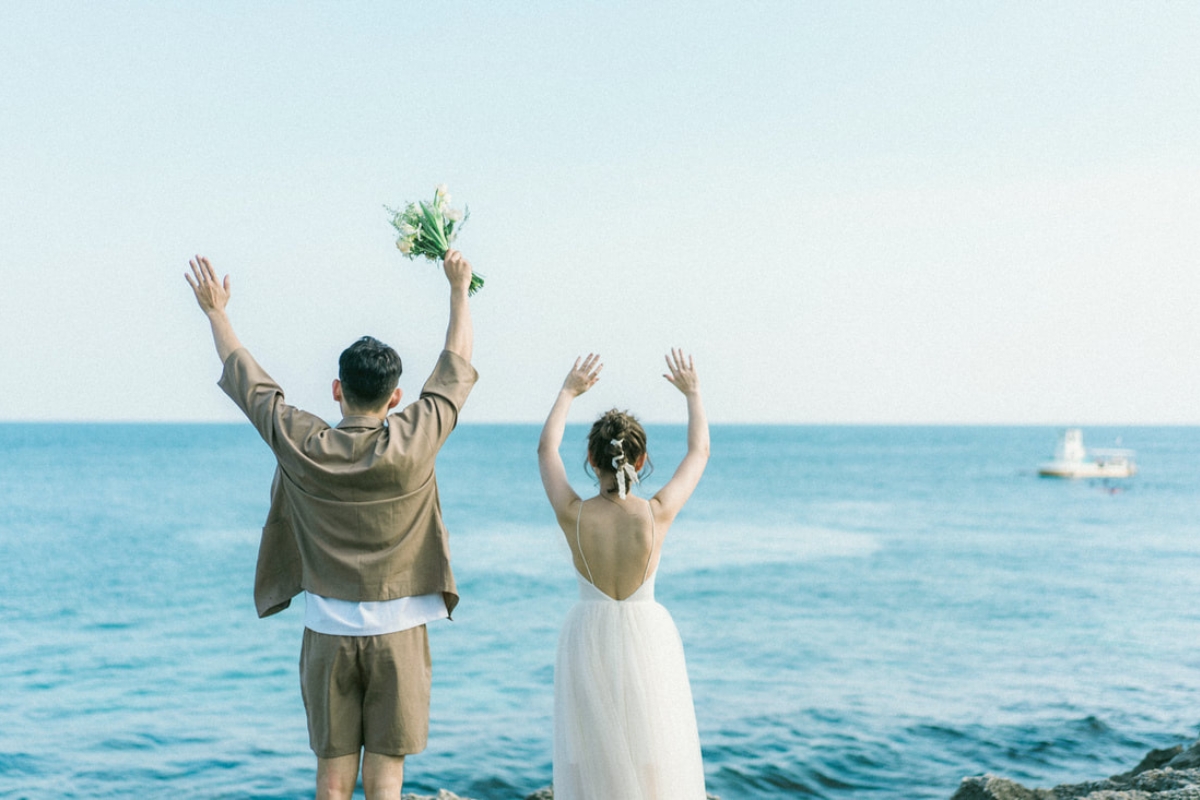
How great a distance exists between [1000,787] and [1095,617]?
16868 millimetres

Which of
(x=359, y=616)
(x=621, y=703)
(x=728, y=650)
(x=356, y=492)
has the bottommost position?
(x=728, y=650)

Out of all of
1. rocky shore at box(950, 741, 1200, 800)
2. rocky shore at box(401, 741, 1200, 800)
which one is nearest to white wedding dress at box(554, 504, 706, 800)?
rocky shore at box(401, 741, 1200, 800)

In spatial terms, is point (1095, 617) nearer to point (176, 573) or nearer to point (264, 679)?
point (264, 679)

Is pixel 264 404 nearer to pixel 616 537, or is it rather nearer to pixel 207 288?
pixel 207 288

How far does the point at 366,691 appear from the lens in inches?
129

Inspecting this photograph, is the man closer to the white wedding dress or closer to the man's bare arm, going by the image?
the man's bare arm

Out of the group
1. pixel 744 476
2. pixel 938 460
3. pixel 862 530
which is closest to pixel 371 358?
pixel 862 530

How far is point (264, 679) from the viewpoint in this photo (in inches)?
616

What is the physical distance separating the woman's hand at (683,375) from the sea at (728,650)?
0.79 metres

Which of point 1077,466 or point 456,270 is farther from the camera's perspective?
point 1077,466

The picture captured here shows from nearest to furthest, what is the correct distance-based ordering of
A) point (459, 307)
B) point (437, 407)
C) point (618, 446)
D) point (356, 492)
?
1. point (356, 492)
2. point (437, 407)
3. point (459, 307)
4. point (618, 446)

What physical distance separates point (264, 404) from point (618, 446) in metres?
1.20

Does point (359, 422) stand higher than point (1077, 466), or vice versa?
point (359, 422)

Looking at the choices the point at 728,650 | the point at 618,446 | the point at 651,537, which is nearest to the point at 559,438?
the point at 618,446
